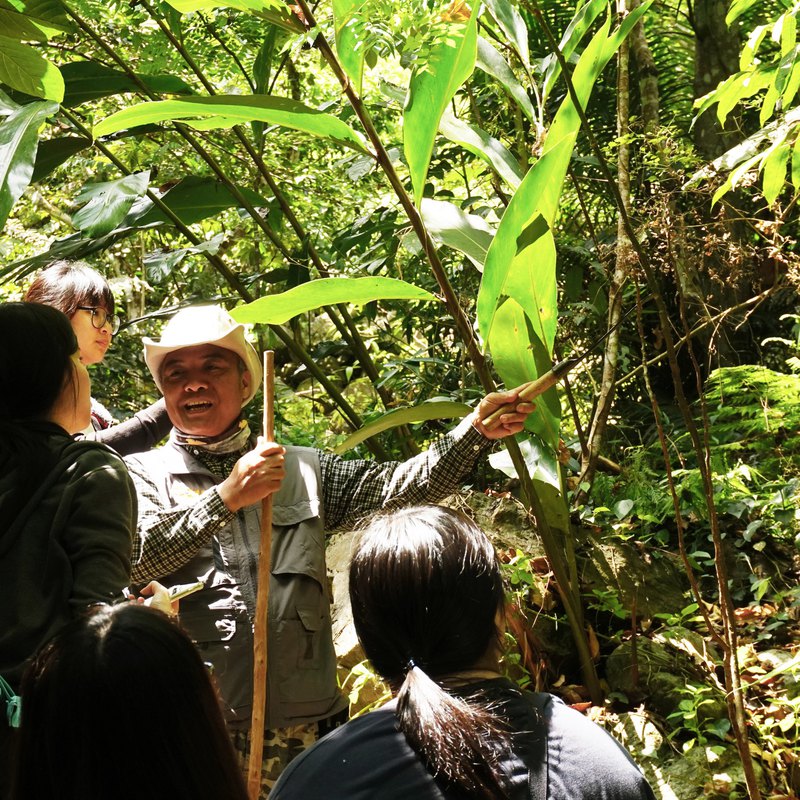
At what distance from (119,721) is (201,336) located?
4.63ft

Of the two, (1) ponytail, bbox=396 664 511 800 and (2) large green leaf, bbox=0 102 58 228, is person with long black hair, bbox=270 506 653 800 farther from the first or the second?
(2) large green leaf, bbox=0 102 58 228

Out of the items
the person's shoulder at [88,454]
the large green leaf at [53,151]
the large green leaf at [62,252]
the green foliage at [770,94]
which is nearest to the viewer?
the person's shoulder at [88,454]

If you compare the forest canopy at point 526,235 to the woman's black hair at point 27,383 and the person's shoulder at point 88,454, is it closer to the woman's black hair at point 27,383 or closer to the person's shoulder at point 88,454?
the woman's black hair at point 27,383

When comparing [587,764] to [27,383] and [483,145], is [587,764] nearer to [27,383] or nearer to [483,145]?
[27,383]

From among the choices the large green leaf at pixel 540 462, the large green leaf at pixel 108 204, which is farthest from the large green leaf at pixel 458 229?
the large green leaf at pixel 108 204

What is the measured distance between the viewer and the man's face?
225 centimetres

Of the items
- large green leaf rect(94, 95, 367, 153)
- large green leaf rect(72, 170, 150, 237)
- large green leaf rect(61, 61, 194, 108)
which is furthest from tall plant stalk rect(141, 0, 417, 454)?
large green leaf rect(94, 95, 367, 153)

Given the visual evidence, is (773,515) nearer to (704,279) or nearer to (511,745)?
(704,279)

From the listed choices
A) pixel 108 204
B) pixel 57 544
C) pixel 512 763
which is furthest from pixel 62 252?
pixel 512 763

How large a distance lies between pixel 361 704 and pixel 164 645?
6.45 feet

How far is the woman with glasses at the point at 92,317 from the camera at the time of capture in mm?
2359

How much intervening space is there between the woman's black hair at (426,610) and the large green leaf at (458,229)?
0.96 meters

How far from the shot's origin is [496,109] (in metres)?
4.25

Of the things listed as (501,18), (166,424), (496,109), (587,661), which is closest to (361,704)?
(587,661)
